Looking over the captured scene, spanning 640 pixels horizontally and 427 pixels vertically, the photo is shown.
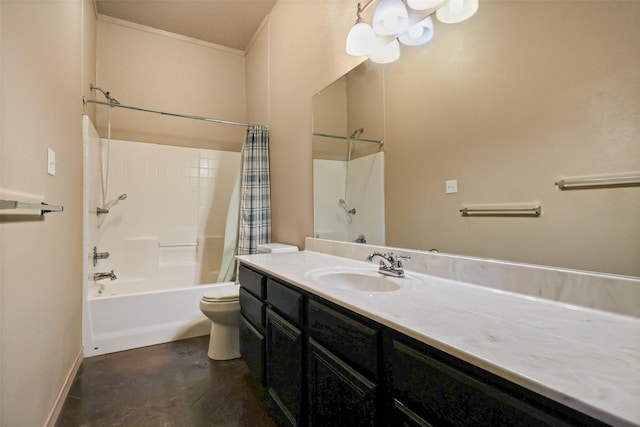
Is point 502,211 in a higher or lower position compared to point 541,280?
higher

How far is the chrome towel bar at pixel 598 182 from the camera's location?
2.48 ft

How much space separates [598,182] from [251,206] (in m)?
2.39

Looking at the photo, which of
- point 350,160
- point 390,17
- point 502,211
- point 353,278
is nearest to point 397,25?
point 390,17

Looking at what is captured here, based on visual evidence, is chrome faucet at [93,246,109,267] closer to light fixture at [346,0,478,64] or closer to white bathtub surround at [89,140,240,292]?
white bathtub surround at [89,140,240,292]

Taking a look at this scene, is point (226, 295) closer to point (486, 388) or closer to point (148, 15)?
point (486, 388)

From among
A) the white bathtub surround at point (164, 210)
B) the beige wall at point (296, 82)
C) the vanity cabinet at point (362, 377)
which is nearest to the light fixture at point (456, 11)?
the beige wall at point (296, 82)

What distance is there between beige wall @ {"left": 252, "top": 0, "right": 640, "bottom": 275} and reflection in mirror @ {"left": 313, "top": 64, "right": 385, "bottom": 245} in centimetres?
11

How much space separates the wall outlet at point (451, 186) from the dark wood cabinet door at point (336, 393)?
2.62 feet

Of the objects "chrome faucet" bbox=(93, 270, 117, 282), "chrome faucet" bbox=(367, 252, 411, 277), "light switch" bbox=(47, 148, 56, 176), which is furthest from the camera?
"chrome faucet" bbox=(93, 270, 117, 282)

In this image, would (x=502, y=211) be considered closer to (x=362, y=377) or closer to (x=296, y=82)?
(x=362, y=377)

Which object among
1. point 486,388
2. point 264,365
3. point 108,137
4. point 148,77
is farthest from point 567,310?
point 148,77

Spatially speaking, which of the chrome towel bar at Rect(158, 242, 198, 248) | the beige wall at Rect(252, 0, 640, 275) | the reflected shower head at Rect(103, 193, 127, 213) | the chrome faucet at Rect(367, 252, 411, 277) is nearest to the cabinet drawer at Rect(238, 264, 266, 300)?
the chrome faucet at Rect(367, 252, 411, 277)

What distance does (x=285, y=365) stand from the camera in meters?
1.25

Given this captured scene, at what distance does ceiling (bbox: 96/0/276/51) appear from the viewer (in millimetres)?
2754
